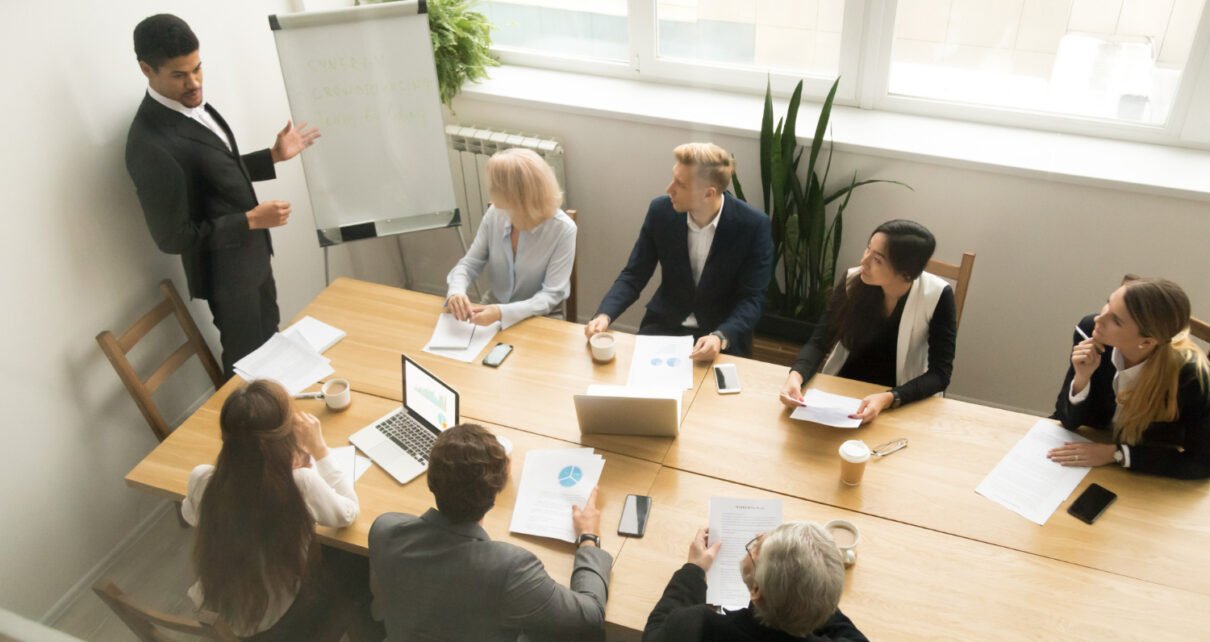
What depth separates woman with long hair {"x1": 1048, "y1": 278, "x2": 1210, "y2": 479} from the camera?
2365 millimetres

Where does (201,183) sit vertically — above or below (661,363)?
above

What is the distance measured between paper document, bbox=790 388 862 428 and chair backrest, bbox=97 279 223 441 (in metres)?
2.27

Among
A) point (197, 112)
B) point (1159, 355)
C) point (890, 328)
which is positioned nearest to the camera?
point (1159, 355)

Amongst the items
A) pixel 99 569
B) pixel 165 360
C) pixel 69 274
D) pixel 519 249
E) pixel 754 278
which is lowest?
pixel 99 569

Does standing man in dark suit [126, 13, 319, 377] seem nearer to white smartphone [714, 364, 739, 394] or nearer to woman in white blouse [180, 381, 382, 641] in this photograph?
woman in white blouse [180, 381, 382, 641]

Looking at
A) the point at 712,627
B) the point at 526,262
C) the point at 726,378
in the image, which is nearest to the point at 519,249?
the point at 526,262

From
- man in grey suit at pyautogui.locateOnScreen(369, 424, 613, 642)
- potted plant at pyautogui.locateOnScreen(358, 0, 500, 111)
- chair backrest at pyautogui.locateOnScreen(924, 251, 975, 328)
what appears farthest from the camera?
potted plant at pyautogui.locateOnScreen(358, 0, 500, 111)

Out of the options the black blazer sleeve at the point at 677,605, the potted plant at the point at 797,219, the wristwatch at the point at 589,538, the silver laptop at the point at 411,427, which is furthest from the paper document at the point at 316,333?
the potted plant at the point at 797,219

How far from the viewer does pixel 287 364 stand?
119 inches

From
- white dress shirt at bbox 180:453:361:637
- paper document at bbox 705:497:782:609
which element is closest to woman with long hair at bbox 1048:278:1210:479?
paper document at bbox 705:497:782:609

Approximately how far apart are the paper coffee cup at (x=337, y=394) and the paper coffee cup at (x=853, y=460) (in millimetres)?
1579

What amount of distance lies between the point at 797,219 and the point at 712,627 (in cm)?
218

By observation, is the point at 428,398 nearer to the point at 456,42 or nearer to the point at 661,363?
the point at 661,363

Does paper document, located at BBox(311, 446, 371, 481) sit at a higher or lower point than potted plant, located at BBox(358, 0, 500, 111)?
lower
